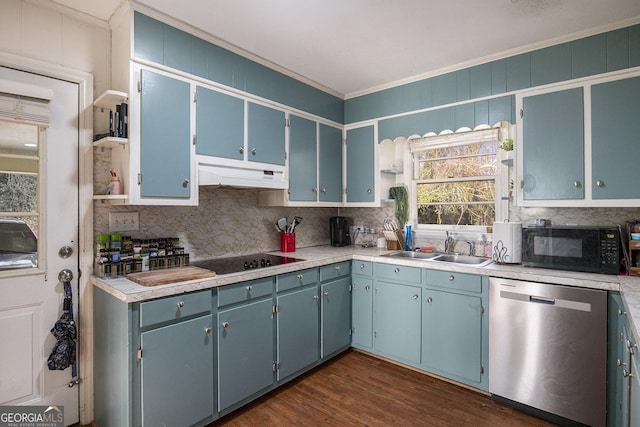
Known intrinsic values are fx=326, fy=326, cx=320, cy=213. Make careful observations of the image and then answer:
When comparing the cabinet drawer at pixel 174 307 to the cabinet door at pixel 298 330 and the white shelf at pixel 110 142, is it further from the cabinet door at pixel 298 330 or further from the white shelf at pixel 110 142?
the white shelf at pixel 110 142

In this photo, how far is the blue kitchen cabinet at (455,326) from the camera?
2.45 metres

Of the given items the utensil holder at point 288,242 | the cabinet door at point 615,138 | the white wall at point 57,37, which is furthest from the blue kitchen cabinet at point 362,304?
the white wall at point 57,37

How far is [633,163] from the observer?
215cm

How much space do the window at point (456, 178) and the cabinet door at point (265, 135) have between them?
4.94ft

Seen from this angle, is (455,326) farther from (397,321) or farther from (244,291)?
(244,291)

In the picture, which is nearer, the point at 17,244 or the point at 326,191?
the point at 17,244

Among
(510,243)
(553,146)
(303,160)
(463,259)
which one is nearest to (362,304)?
(463,259)

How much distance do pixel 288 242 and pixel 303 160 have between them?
0.82 m

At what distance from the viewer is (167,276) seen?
197 cm

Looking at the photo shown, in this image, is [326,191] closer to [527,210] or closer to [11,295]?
[527,210]

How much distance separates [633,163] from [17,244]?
3903mm

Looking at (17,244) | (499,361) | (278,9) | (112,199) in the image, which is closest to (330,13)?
(278,9)

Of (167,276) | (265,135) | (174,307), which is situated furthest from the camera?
(265,135)

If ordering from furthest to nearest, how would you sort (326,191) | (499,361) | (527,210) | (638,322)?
(326,191)
(527,210)
(499,361)
(638,322)
